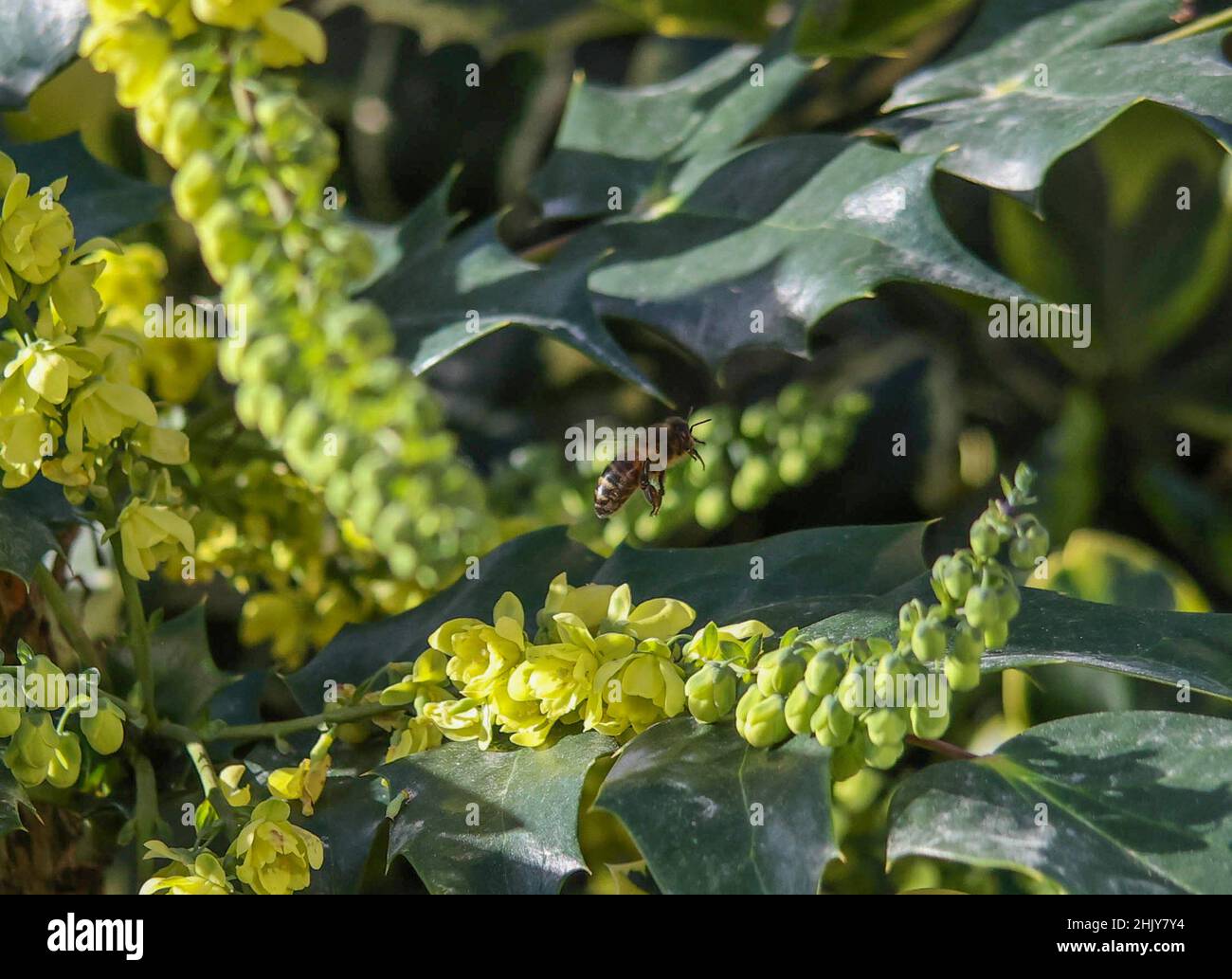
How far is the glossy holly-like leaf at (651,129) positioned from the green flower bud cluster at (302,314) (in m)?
0.32

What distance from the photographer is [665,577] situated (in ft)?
2.44

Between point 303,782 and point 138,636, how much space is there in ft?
0.39

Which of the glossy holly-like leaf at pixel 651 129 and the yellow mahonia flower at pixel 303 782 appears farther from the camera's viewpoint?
the glossy holly-like leaf at pixel 651 129

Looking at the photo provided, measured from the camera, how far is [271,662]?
98 centimetres

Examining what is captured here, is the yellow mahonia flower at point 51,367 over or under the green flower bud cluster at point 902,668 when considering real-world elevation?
over

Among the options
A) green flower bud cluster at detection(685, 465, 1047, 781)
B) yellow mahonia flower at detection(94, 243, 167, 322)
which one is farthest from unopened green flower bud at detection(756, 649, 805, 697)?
yellow mahonia flower at detection(94, 243, 167, 322)

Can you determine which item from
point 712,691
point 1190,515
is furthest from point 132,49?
point 1190,515

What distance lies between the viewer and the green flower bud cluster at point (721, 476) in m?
0.86

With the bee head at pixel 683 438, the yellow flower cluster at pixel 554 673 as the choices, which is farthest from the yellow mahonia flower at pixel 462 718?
the bee head at pixel 683 438

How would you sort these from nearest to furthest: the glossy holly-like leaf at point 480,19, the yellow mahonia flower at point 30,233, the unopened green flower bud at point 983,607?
the unopened green flower bud at point 983,607
the yellow mahonia flower at point 30,233
the glossy holly-like leaf at point 480,19

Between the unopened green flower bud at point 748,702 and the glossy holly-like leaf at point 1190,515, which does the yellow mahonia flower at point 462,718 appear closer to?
the unopened green flower bud at point 748,702

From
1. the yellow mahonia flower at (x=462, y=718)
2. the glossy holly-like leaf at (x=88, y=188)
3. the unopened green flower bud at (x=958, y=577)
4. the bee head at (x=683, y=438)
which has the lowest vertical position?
the yellow mahonia flower at (x=462, y=718)

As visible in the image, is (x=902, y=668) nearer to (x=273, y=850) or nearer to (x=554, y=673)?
(x=554, y=673)

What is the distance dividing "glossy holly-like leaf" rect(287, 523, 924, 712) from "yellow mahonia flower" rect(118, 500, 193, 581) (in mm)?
133
